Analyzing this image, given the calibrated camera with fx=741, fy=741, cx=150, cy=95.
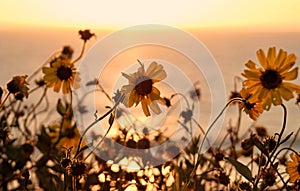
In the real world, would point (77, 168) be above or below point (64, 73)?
below

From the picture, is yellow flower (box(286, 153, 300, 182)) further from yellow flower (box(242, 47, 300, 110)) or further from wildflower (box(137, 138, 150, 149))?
wildflower (box(137, 138, 150, 149))

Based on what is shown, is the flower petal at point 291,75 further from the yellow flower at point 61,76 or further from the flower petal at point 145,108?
the yellow flower at point 61,76

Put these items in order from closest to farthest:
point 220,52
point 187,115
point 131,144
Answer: point 131,144 < point 187,115 < point 220,52

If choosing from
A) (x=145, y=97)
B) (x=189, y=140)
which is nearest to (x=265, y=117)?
(x=189, y=140)

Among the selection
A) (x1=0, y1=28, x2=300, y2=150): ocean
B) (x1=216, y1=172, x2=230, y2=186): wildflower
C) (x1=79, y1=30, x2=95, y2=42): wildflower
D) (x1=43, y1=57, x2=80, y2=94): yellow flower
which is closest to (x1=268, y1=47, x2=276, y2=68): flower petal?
(x1=216, y1=172, x2=230, y2=186): wildflower

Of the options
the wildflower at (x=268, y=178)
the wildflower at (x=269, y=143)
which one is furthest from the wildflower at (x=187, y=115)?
the wildflower at (x=269, y=143)

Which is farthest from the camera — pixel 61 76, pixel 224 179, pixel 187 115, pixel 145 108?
pixel 187 115

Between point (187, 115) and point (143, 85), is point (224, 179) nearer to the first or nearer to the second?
point (143, 85)

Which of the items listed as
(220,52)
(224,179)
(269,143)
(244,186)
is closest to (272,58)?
(269,143)
